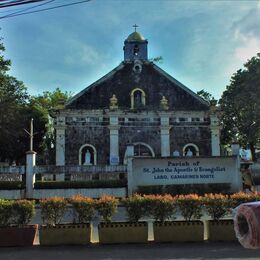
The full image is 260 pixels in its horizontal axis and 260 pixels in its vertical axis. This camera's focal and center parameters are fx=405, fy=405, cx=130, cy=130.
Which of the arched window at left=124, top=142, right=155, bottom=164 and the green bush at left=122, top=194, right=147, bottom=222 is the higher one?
the arched window at left=124, top=142, right=155, bottom=164

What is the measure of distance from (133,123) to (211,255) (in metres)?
22.1

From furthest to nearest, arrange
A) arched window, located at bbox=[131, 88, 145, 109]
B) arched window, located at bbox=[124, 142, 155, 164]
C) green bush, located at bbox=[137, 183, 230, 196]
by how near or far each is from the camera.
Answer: arched window, located at bbox=[131, 88, 145, 109], arched window, located at bbox=[124, 142, 155, 164], green bush, located at bbox=[137, 183, 230, 196]

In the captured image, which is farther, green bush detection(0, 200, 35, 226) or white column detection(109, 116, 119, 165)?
white column detection(109, 116, 119, 165)

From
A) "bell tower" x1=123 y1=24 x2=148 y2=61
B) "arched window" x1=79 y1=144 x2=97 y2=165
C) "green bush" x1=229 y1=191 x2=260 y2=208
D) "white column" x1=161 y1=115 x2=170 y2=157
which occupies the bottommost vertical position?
"green bush" x1=229 y1=191 x2=260 y2=208

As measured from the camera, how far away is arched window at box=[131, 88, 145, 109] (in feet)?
103

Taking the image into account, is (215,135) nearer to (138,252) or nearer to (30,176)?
(30,176)

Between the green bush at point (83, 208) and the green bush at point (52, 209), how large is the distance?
0.25 meters

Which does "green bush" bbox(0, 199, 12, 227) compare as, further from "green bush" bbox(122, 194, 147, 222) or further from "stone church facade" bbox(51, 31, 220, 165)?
"stone church facade" bbox(51, 31, 220, 165)

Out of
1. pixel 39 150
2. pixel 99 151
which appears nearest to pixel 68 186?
pixel 99 151

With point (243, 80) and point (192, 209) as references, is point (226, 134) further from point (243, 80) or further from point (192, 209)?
point (192, 209)

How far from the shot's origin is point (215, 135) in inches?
1214

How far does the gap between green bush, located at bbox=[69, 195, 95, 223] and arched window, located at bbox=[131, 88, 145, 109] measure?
70.6 ft

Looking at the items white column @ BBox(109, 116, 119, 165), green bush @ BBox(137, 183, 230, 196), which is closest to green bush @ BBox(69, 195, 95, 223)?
green bush @ BBox(137, 183, 230, 196)

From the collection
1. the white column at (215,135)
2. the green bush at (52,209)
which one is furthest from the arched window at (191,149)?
the green bush at (52,209)
